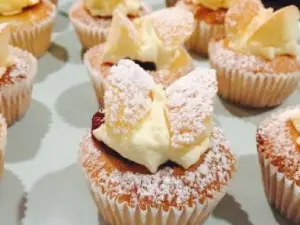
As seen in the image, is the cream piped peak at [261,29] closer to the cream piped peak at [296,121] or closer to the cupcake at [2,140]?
the cream piped peak at [296,121]


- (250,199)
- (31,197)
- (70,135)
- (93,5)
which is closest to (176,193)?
(250,199)

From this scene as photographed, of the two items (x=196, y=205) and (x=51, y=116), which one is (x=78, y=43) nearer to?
(x=51, y=116)

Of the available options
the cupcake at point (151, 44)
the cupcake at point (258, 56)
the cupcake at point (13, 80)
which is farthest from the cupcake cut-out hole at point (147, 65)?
the cupcake at point (13, 80)

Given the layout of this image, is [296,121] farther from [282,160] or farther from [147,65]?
[147,65]

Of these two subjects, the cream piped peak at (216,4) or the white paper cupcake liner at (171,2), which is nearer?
the cream piped peak at (216,4)

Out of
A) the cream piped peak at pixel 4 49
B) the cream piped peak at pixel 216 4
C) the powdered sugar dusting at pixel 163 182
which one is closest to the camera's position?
the powdered sugar dusting at pixel 163 182

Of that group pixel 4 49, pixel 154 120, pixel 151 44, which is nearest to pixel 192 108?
pixel 154 120
